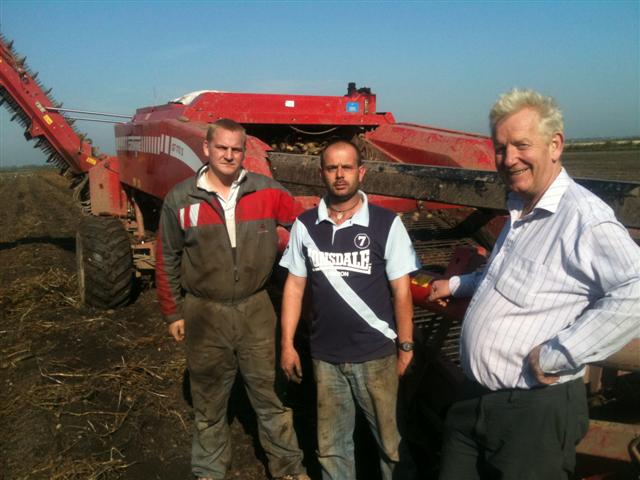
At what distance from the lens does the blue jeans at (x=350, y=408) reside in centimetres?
→ 235

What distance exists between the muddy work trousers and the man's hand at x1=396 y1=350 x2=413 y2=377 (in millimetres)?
824

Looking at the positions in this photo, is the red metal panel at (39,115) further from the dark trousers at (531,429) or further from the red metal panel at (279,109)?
the dark trousers at (531,429)

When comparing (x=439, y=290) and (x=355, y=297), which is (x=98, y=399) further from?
(x=439, y=290)

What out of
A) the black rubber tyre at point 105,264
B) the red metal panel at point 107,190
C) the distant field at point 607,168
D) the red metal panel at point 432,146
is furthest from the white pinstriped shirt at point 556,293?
the distant field at point 607,168

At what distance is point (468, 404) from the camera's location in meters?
1.84

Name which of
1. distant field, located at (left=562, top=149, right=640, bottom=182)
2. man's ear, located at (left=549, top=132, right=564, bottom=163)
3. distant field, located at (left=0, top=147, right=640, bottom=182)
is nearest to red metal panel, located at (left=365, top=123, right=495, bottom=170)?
distant field, located at (left=0, top=147, right=640, bottom=182)

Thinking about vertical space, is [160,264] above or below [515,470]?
above

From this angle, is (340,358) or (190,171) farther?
(190,171)

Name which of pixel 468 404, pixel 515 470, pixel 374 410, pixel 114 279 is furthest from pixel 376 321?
pixel 114 279

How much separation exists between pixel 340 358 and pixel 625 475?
1086mm

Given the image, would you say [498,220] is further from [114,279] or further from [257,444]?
[114,279]

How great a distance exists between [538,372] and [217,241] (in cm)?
168

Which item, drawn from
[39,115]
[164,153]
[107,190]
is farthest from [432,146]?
[39,115]

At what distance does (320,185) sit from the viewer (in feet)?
11.8
